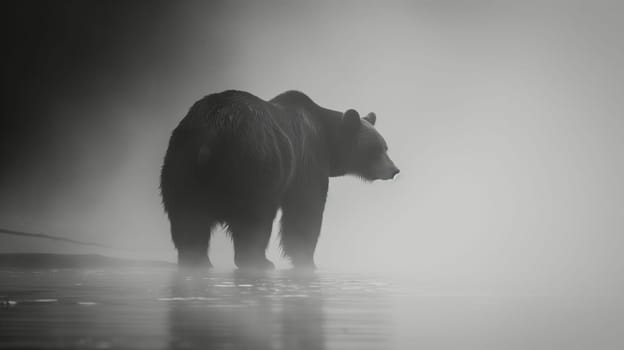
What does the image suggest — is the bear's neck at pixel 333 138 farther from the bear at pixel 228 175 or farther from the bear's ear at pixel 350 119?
the bear at pixel 228 175

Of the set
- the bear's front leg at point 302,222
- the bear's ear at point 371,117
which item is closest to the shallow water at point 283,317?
the bear's front leg at point 302,222

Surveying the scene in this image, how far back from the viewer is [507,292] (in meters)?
6.29

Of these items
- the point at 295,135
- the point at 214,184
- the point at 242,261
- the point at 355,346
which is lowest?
the point at 355,346

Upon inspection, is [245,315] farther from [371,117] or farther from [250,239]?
[371,117]

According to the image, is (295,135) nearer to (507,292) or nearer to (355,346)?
(507,292)

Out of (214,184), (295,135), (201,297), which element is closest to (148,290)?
(201,297)

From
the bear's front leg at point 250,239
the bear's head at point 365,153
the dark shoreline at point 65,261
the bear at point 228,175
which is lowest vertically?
the dark shoreline at point 65,261

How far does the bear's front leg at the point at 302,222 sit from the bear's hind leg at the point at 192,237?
5.26ft

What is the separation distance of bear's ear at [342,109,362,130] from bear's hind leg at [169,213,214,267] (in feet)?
9.85

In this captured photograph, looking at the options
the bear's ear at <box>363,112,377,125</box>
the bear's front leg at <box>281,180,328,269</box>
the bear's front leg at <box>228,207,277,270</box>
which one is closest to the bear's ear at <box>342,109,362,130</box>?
the bear's front leg at <box>281,180,328,269</box>

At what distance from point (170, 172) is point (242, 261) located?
1006 mm

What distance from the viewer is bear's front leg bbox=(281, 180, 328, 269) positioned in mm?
10047

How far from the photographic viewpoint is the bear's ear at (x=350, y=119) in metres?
11.1

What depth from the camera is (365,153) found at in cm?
1168
